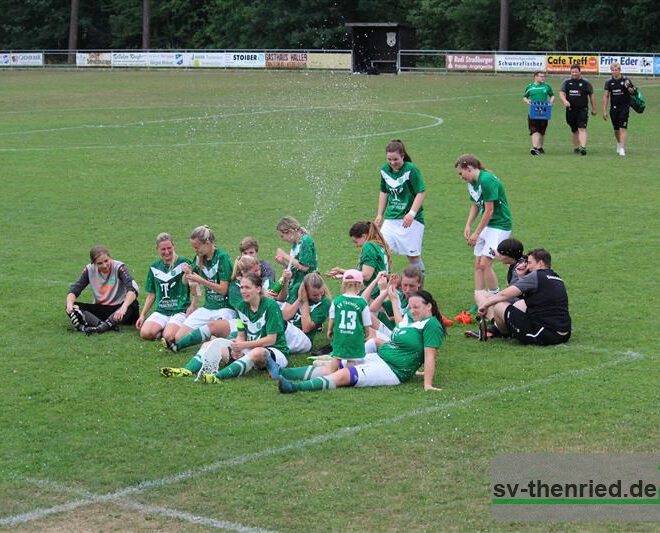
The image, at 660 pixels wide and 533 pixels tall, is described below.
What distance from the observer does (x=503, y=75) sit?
60.0 metres

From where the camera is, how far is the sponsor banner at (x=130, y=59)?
73188mm

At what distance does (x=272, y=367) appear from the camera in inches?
419

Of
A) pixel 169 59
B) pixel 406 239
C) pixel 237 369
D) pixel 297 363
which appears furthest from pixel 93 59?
pixel 237 369

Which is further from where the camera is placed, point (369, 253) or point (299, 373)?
point (369, 253)

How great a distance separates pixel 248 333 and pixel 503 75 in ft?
167

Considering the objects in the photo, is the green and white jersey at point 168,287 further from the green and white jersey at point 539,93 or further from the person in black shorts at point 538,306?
the green and white jersey at point 539,93

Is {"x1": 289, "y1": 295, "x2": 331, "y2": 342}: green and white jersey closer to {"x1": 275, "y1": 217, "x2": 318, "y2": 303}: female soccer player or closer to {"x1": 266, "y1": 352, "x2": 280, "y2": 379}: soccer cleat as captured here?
{"x1": 275, "y1": 217, "x2": 318, "y2": 303}: female soccer player

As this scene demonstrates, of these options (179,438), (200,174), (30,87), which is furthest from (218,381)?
(30,87)

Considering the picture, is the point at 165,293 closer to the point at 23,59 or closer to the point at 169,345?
the point at 169,345

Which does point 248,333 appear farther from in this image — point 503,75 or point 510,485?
point 503,75

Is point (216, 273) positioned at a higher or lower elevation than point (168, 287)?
higher

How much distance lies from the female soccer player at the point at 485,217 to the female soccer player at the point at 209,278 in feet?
9.11

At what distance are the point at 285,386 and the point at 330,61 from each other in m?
55.6

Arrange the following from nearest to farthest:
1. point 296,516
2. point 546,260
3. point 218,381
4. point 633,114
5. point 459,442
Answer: point 296,516
point 459,442
point 218,381
point 546,260
point 633,114
